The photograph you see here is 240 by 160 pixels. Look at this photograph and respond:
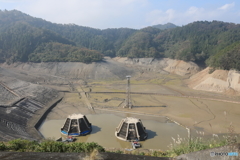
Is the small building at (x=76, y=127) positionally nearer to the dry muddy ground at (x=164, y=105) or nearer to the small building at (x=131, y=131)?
Answer: the small building at (x=131, y=131)

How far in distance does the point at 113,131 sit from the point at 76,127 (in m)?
5.32

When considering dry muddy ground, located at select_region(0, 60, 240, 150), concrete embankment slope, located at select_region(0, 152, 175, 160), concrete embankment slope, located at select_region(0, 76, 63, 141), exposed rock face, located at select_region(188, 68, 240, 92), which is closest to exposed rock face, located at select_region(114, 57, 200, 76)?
exposed rock face, located at select_region(188, 68, 240, 92)

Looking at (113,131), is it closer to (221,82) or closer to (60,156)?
(60,156)

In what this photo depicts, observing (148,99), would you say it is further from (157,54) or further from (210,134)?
(157,54)

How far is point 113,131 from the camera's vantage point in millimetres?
29672

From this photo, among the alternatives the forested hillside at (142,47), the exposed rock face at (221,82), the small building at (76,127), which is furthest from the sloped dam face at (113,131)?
the forested hillside at (142,47)

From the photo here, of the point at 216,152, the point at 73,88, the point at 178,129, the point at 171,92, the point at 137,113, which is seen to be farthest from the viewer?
the point at 73,88

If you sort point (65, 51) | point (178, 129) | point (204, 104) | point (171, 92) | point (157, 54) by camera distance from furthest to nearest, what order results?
point (157, 54) < point (65, 51) < point (171, 92) < point (204, 104) < point (178, 129)

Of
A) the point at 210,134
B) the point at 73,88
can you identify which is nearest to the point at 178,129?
the point at 210,134

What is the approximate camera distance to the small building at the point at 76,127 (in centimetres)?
2805

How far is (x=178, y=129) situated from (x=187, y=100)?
1640cm

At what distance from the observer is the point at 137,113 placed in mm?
37656

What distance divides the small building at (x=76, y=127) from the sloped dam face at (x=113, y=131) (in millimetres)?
753

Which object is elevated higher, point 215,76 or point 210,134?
point 215,76
